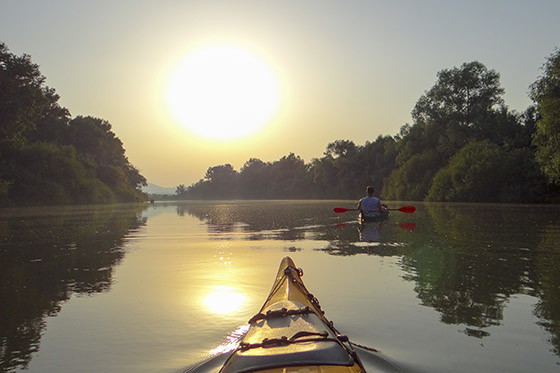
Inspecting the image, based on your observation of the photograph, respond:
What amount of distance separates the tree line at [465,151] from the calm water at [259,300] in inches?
1151

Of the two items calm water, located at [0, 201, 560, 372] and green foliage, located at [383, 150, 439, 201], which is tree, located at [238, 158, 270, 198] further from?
calm water, located at [0, 201, 560, 372]

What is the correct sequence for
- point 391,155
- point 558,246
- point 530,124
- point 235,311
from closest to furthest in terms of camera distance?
point 235,311
point 558,246
point 530,124
point 391,155

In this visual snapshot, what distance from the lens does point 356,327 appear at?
19.8ft

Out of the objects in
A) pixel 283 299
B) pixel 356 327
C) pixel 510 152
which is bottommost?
pixel 356 327

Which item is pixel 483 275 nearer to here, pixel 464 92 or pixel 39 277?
pixel 39 277

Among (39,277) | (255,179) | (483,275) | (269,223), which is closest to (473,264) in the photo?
(483,275)

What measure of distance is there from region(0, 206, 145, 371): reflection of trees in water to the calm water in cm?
3

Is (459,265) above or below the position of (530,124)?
below

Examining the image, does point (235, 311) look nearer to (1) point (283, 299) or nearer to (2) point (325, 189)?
(1) point (283, 299)

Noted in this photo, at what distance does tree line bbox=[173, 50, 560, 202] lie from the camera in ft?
128

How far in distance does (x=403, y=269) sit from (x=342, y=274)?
1.44 m

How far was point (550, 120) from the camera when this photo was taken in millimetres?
36406

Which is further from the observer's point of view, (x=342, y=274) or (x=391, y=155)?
(x=391, y=155)

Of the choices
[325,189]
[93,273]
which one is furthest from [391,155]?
[93,273]
